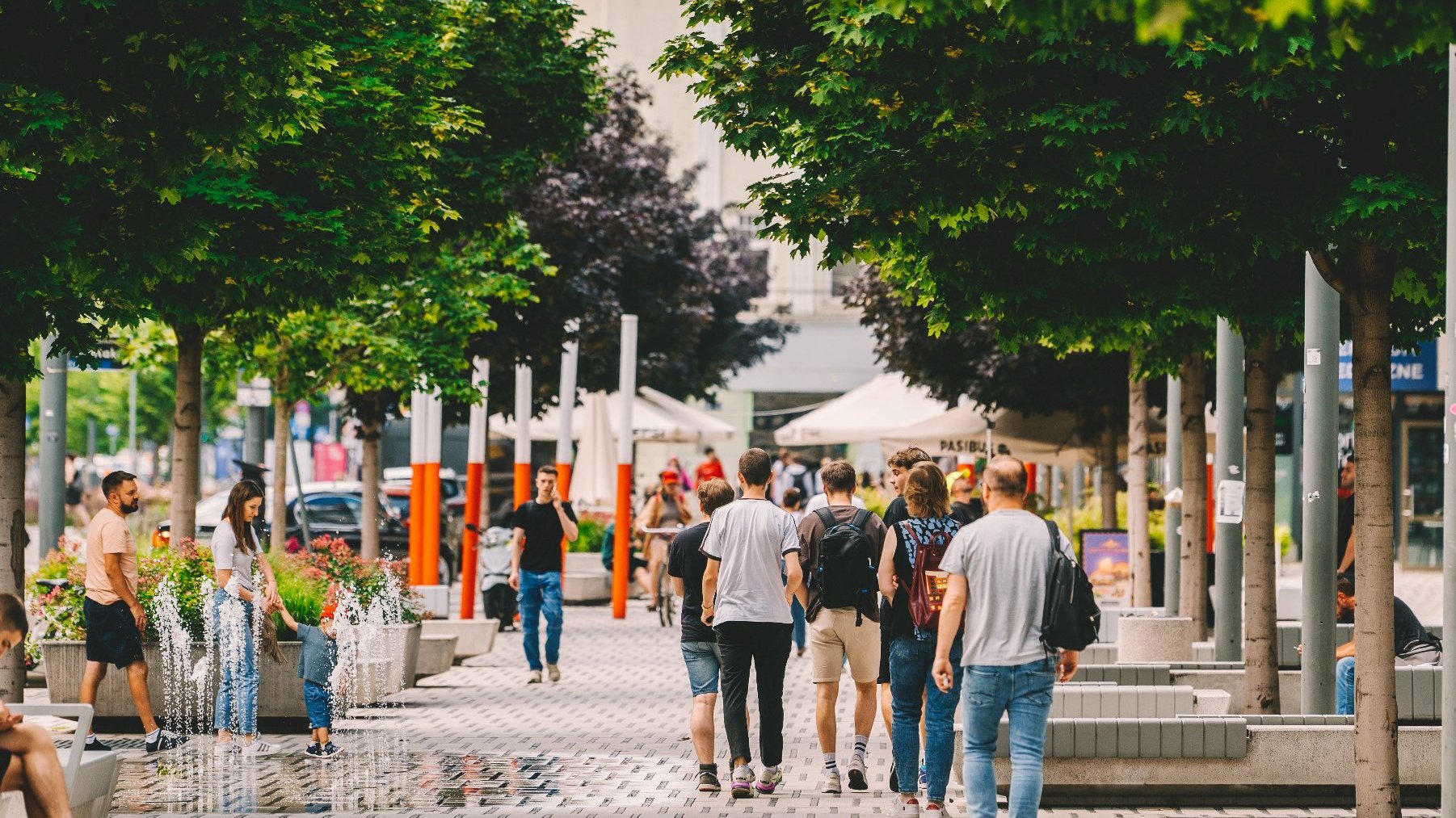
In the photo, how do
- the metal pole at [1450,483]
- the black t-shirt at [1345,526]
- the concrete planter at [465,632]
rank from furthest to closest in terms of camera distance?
1. the concrete planter at [465,632]
2. the black t-shirt at [1345,526]
3. the metal pole at [1450,483]

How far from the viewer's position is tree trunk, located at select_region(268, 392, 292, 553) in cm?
1905

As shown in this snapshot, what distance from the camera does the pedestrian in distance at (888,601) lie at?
929 centimetres

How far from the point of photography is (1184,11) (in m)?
3.67

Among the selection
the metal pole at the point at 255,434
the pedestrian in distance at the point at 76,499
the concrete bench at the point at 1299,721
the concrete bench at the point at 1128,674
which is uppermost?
the metal pole at the point at 255,434

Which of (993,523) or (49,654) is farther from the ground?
(993,523)

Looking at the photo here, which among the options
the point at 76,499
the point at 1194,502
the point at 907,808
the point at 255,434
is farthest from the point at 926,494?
the point at 76,499

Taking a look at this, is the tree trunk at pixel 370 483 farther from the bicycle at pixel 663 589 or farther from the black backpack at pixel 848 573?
the black backpack at pixel 848 573

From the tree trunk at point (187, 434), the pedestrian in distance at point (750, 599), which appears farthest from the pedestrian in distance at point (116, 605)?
the pedestrian in distance at point (750, 599)

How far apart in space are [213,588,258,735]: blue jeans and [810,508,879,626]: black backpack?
12.8ft

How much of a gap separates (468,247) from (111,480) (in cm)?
898

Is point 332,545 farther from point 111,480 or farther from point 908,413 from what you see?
point 908,413

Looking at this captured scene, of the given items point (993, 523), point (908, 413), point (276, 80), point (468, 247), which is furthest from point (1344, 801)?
point (908, 413)

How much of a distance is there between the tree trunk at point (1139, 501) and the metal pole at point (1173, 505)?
66 centimetres

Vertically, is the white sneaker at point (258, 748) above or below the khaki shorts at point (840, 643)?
below
